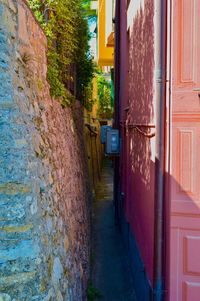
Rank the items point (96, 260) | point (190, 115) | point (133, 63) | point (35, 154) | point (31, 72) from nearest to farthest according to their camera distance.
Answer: point (35, 154) < point (31, 72) < point (190, 115) < point (133, 63) < point (96, 260)

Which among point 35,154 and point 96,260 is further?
point 96,260

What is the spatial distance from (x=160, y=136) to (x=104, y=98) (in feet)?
59.0

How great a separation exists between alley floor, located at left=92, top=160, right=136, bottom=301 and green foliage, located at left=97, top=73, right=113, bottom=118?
1154cm

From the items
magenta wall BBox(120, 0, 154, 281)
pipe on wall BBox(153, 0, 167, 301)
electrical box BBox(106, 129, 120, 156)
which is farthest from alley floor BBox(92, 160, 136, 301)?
electrical box BBox(106, 129, 120, 156)

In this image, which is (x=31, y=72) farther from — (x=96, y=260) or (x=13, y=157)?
(x=96, y=260)

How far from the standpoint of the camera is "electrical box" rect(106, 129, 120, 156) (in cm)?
835

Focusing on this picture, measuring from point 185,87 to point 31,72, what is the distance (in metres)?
1.52

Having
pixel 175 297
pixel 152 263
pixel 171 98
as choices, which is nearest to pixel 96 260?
pixel 152 263

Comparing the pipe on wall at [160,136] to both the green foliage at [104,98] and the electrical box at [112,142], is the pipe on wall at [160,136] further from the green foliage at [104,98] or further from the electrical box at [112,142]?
the green foliage at [104,98]

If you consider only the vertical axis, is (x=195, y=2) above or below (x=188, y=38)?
above

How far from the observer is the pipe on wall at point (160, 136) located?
3688 millimetres

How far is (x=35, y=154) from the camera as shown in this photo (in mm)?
2875

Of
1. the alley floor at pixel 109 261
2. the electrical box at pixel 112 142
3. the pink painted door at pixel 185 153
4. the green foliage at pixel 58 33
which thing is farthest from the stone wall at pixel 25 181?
the electrical box at pixel 112 142

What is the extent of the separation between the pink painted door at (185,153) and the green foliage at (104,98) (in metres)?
17.2
